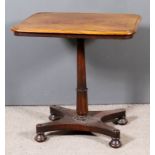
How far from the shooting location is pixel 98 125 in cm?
221

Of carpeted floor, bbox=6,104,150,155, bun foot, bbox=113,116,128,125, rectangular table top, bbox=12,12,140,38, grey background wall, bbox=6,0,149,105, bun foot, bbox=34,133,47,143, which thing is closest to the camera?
rectangular table top, bbox=12,12,140,38

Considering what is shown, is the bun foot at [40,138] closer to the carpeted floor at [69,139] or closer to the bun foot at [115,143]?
the carpeted floor at [69,139]

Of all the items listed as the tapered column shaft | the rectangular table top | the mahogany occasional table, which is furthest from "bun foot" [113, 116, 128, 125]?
the rectangular table top

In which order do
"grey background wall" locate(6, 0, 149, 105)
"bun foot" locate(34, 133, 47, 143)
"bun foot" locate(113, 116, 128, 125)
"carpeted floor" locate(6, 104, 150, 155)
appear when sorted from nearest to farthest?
"carpeted floor" locate(6, 104, 150, 155) → "bun foot" locate(34, 133, 47, 143) → "bun foot" locate(113, 116, 128, 125) → "grey background wall" locate(6, 0, 149, 105)

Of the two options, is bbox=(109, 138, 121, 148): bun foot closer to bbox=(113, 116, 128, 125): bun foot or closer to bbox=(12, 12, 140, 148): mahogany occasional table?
bbox=(12, 12, 140, 148): mahogany occasional table

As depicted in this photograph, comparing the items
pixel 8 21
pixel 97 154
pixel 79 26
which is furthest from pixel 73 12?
pixel 97 154

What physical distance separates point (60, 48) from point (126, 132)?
758 millimetres

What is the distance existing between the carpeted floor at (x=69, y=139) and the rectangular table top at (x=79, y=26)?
0.66 m

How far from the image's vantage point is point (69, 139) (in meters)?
2.23

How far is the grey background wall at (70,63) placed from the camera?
2.58m

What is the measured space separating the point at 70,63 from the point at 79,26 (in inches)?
29.5

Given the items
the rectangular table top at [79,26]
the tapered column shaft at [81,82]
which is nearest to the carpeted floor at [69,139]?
the tapered column shaft at [81,82]

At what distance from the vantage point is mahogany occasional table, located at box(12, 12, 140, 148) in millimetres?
1857
